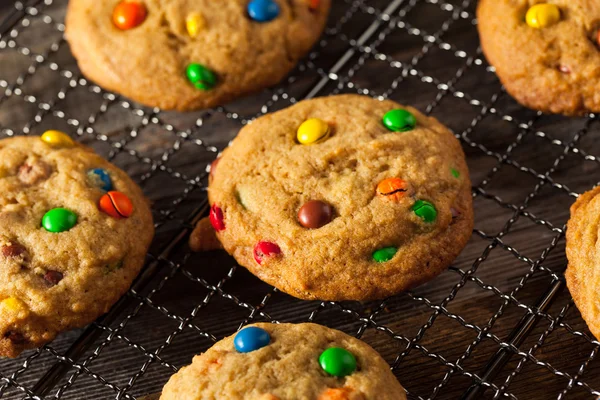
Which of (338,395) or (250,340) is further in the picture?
(250,340)

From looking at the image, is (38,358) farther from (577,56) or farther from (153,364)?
(577,56)

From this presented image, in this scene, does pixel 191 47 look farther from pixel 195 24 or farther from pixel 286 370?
pixel 286 370

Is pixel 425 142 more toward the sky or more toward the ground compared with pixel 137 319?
more toward the sky

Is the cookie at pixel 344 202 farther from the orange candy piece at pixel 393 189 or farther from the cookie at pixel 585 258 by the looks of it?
the cookie at pixel 585 258

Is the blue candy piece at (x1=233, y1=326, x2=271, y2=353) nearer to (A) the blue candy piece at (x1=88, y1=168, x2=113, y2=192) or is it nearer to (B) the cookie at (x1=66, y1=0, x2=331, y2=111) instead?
(A) the blue candy piece at (x1=88, y1=168, x2=113, y2=192)

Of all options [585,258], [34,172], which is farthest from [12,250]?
[585,258]

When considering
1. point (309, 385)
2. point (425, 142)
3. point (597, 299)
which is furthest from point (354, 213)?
point (597, 299)

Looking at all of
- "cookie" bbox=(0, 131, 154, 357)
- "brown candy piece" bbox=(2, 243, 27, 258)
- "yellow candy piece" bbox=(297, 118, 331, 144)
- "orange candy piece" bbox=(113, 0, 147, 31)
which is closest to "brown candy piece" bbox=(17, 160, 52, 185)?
"cookie" bbox=(0, 131, 154, 357)

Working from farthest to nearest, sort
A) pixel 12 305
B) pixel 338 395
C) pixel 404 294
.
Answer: pixel 404 294 < pixel 12 305 < pixel 338 395
